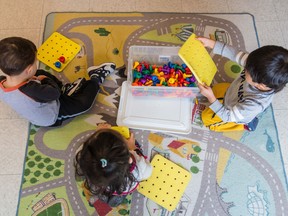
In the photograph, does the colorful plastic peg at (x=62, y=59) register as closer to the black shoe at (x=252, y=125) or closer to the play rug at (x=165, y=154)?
the play rug at (x=165, y=154)

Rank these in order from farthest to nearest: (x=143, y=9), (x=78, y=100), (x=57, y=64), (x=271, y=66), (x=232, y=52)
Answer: (x=143, y=9) → (x=57, y=64) → (x=78, y=100) → (x=232, y=52) → (x=271, y=66)

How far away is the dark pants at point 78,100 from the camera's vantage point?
123 centimetres

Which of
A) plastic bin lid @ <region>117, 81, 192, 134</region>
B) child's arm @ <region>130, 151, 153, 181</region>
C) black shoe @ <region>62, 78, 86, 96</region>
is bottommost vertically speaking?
child's arm @ <region>130, 151, 153, 181</region>

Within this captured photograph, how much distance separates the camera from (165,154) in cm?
123

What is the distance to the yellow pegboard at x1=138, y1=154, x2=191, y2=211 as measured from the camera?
3.74ft

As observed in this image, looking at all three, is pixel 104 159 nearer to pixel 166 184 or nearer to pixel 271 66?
pixel 166 184

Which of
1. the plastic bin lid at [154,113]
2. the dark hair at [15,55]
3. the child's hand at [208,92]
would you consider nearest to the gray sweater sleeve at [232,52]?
the child's hand at [208,92]

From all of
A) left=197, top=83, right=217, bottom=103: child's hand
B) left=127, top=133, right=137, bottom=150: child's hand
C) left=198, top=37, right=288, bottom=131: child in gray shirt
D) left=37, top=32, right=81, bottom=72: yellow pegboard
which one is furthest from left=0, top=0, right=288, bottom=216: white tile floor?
left=127, top=133, right=137, bottom=150: child's hand

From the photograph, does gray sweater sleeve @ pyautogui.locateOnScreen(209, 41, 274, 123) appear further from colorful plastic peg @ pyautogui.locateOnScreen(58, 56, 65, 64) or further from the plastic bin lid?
colorful plastic peg @ pyautogui.locateOnScreen(58, 56, 65, 64)

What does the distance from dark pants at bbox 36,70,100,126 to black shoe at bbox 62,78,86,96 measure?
0.06ft

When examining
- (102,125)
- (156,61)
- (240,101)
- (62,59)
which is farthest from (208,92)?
(62,59)

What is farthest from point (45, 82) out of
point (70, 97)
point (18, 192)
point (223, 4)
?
point (223, 4)

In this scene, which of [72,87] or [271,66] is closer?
[271,66]

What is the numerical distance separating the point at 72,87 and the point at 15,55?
38 cm
